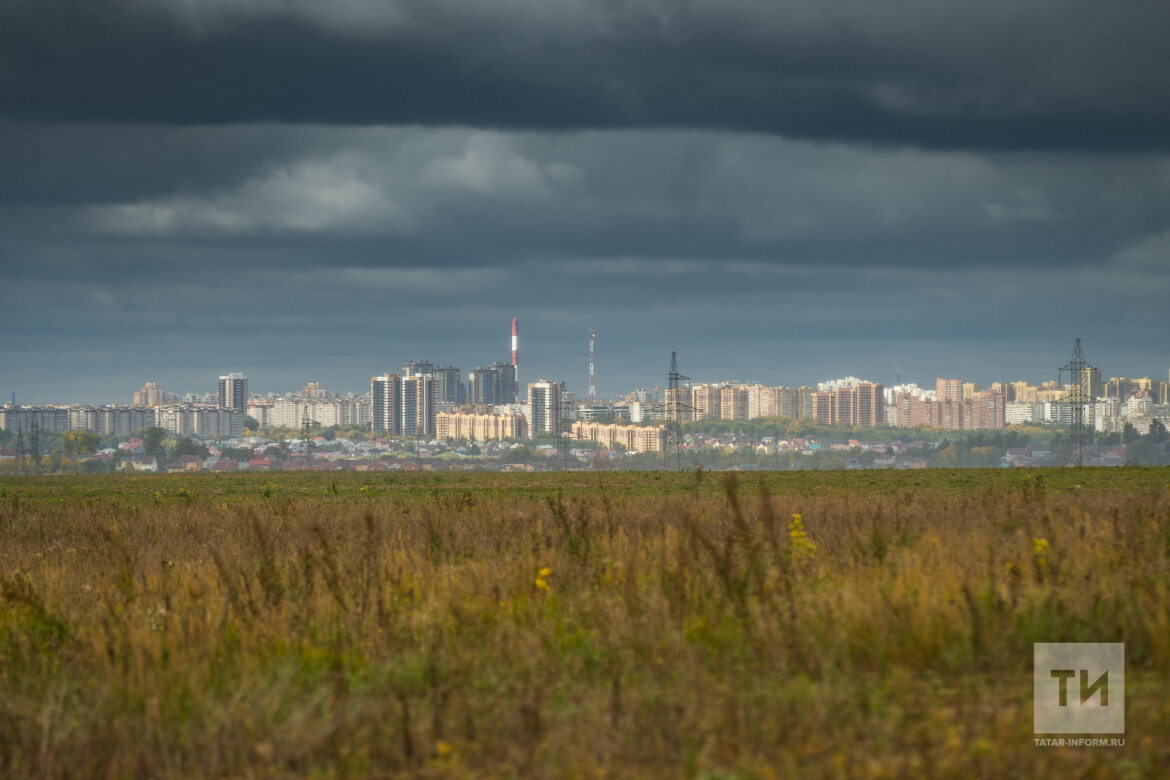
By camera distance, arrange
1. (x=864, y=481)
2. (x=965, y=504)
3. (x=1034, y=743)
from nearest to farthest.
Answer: (x=1034, y=743) → (x=965, y=504) → (x=864, y=481)

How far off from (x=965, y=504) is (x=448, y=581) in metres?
12.9

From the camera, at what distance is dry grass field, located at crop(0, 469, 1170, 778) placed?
25.2 ft

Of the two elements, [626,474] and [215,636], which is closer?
[215,636]

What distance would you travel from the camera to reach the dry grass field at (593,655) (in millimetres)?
7676

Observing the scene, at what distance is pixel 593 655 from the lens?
32.3 ft

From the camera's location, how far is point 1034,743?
750 centimetres

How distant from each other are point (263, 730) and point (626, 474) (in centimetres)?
4221

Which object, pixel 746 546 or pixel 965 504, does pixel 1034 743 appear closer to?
pixel 746 546

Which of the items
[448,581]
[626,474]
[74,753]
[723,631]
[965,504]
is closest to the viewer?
[74,753]

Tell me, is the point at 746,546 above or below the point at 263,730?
above

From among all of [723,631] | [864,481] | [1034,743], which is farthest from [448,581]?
[864,481]

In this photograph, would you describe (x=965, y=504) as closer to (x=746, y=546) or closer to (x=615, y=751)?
(x=746, y=546)

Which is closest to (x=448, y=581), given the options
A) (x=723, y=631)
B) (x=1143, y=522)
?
(x=723, y=631)

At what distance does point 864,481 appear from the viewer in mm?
39938
